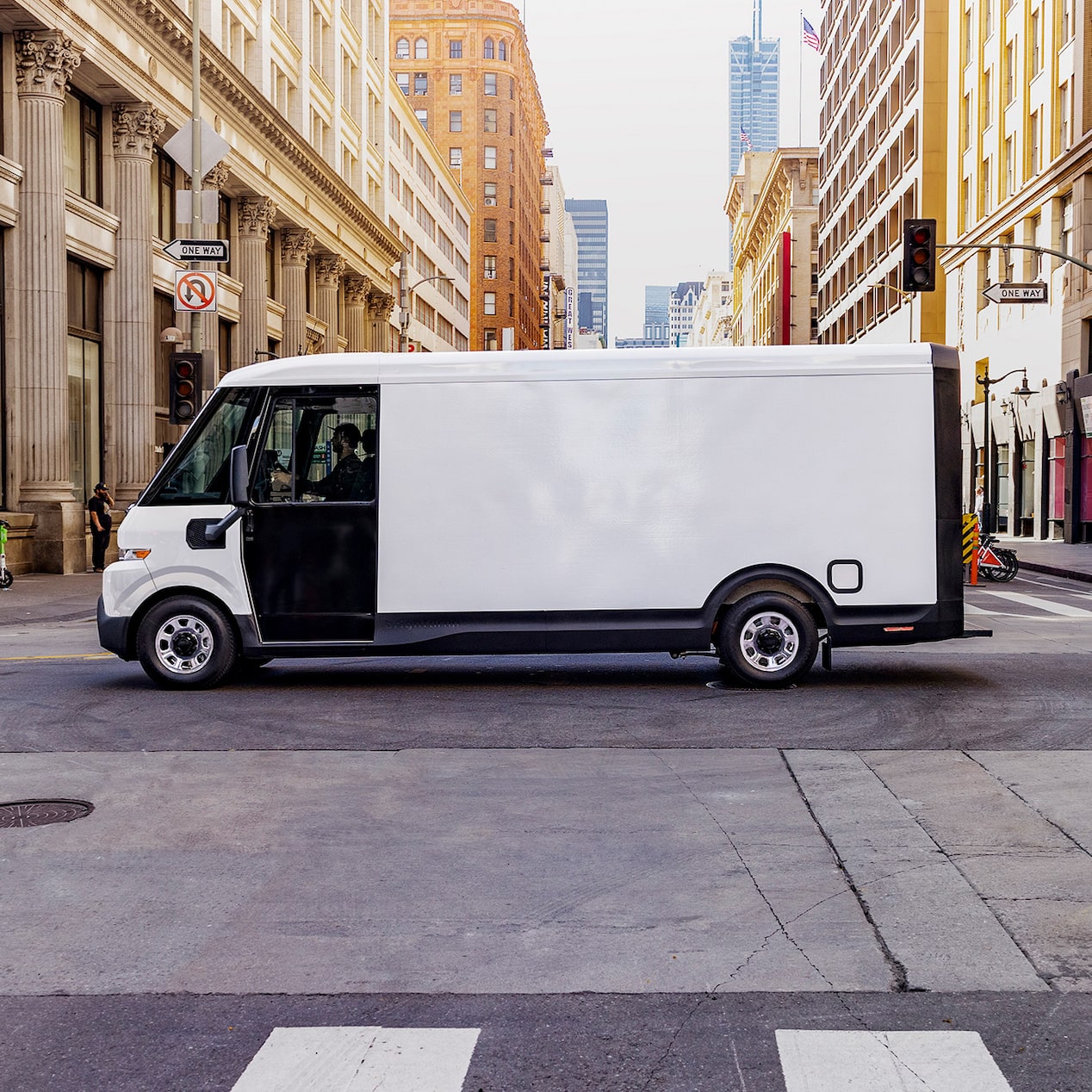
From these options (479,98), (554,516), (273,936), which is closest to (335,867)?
(273,936)

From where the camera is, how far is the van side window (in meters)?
10.7

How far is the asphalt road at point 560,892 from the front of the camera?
150 inches

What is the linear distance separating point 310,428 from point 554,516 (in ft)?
6.89

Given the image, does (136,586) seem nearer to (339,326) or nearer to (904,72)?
(339,326)

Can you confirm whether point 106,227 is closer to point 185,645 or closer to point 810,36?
point 185,645

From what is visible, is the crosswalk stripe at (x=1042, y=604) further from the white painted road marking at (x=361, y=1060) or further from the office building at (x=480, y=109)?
the office building at (x=480, y=109)

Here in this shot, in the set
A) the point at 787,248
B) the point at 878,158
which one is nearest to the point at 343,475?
the point at 878,158

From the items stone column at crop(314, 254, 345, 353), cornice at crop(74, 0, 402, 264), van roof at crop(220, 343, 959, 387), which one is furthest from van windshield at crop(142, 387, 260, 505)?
stone column at crop(314, 254, 345, 353)

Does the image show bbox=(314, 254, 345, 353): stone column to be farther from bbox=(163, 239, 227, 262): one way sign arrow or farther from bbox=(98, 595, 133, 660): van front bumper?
bbox=(98, 595, 133, 660): van front bumper

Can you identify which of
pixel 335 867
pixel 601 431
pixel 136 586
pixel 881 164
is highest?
pixel 881 164

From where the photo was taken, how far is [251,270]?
42.1 meters

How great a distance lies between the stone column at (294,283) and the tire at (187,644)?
3754 centimetres

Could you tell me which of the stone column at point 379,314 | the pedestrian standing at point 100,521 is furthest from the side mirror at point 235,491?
the stone column at point 379,314

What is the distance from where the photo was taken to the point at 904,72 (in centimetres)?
6269
